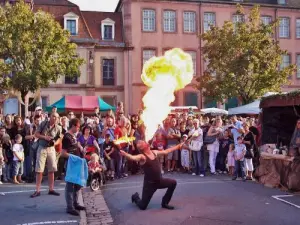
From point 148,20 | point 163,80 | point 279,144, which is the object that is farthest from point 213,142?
point 148,20

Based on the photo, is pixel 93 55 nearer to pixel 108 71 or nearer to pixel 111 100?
pixel 108 71

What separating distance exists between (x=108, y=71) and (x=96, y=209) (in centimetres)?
2895

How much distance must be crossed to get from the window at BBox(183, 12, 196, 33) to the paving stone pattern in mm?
29384

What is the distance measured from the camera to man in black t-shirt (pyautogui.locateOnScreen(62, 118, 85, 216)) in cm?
817

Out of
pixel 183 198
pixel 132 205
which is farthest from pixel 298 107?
pixel 132 205

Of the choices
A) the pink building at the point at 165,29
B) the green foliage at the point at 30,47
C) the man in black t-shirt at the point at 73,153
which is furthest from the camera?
the pink building at the point at 165,29

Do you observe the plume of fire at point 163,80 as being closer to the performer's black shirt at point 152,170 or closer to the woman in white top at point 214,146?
the performer's black shirt at point 152,170

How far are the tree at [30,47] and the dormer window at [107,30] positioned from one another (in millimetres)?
9340

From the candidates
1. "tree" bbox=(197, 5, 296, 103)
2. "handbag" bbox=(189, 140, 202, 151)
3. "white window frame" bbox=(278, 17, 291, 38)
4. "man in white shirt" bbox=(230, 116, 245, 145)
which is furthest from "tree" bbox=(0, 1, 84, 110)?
"white window frame" bbox=(278, 17, 291, 38)

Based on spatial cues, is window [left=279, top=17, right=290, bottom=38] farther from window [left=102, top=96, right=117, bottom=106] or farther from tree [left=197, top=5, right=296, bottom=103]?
window [left=102, top=96, right=117, bottom=106]

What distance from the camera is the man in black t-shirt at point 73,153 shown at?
8.17 metres

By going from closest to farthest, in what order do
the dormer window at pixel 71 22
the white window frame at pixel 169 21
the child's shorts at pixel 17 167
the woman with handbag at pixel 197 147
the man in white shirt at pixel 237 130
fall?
1. the child's shorts at pixel 17 167
2. the man in white shirt at pixel 237 130
3. the woman with handbag at pixel 197 147
4. the dormer window at pixel 71 22
5. the white window frame at pixel 169 21

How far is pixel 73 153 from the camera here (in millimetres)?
8594

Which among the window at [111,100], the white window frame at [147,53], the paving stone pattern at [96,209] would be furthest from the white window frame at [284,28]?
the paving stone pattern at [96,209]
